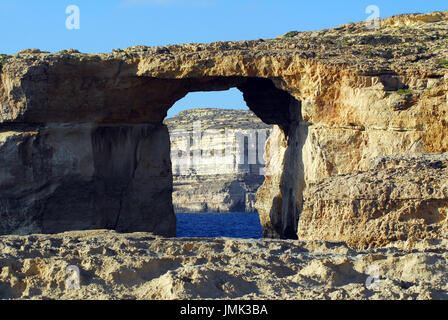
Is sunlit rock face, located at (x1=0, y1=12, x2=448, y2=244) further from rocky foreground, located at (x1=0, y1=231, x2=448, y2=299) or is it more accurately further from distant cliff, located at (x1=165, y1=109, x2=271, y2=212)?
distant cliff, located at (x1=165, y1=109, x2=271, y2=212)

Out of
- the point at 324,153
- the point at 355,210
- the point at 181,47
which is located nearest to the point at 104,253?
the point at 355,210

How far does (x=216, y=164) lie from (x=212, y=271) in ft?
241

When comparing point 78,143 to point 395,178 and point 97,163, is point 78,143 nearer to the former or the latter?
point 97,163

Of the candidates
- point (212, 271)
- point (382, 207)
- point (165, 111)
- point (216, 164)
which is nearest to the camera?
point (212, 271)

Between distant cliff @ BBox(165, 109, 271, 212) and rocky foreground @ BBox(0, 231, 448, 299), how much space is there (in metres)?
66.3

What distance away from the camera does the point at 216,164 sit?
280 ft

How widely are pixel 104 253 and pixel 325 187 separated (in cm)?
542

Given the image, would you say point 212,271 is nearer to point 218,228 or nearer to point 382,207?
point 382,207

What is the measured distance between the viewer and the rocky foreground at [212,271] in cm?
1127

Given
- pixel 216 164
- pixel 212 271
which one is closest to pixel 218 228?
pixel 216 164

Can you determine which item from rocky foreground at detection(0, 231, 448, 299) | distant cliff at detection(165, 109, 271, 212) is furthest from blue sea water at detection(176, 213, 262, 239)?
rocky foreground at detection(0, 231, 448, 299)

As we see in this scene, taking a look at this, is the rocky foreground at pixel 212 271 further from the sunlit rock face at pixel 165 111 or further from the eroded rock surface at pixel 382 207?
the sunlit rock face at pixel 165 111

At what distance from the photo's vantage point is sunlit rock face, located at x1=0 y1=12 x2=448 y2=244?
2400 cm

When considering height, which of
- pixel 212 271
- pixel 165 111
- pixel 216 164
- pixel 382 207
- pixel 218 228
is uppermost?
pixel 165 111
